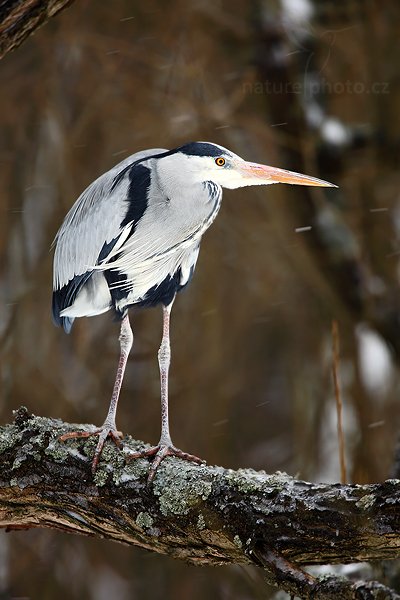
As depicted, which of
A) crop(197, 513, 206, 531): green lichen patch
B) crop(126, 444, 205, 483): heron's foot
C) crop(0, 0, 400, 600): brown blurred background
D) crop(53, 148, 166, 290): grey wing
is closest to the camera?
crop(197, 513, 206, 531): green lichen patch

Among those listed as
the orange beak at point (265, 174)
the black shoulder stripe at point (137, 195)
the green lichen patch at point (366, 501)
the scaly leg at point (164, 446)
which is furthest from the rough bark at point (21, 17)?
the green lichen patch at point (366, 501)

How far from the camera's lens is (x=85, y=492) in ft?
7.00

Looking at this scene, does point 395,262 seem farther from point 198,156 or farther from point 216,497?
point 216,497

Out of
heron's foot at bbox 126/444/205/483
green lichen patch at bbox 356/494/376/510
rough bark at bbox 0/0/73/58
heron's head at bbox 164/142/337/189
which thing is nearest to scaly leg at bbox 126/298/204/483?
heron's foot at bbox 126/444/205/483

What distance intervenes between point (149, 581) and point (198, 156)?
412cm

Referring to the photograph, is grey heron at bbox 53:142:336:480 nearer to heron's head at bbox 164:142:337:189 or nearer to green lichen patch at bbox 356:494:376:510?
heron's head at bbox 164:142:337:189

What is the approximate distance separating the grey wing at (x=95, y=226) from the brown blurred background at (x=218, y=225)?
1341 mm

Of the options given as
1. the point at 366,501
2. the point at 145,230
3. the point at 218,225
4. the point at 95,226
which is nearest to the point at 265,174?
the point at 145,230

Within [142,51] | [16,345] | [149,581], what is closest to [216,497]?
[16,345]

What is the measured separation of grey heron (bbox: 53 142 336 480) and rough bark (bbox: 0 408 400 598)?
0.07m

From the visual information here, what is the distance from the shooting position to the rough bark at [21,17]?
201 centimetres

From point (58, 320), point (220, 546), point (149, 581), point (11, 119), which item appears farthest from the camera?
point (149, 581)

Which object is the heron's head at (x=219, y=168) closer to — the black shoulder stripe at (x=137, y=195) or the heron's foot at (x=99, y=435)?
the black shoulder stripe at (x=137, y=195)

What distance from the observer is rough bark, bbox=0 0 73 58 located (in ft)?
6.61
